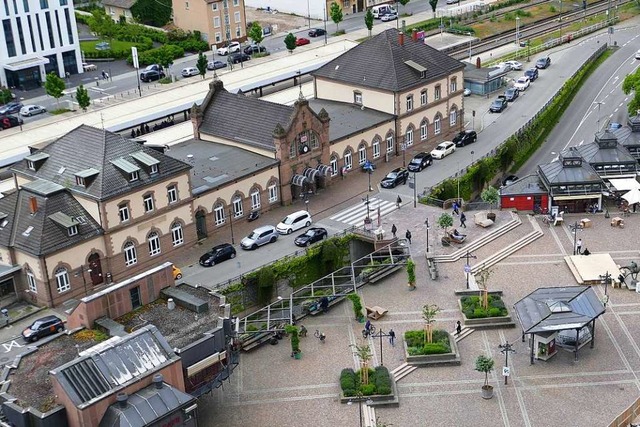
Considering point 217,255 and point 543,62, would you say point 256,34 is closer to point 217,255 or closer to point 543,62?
point 543,62

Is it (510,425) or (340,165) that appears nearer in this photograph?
(510,425)

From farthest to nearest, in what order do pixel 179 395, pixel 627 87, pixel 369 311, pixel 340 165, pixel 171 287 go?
1. pixel 627 87
2. pixel 340 165
3. pixel 369 311
4. pixel 171 287
5. pixel 179 395

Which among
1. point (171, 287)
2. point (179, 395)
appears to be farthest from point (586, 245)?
point (179, 395)

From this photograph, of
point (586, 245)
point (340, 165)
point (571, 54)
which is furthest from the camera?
point (571, 54)

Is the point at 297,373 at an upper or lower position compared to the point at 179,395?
lower

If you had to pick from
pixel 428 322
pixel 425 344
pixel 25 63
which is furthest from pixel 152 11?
pixel 425 344

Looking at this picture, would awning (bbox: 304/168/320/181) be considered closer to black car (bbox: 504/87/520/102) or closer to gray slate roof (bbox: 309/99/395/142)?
gray slate roof (bbox: 309/99/395/142)

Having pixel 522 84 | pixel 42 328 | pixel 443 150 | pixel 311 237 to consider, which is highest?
pixel 522 84

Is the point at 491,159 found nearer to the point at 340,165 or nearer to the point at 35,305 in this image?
the point at 340,165
